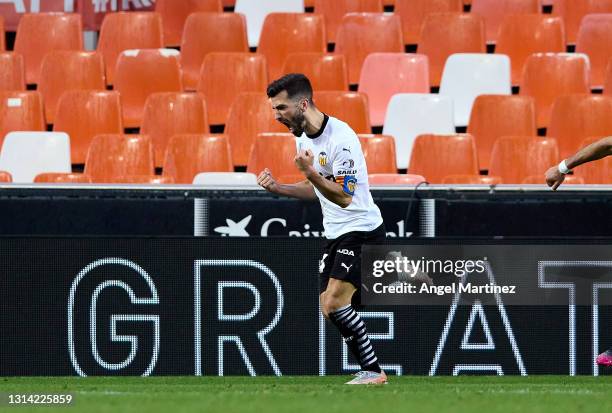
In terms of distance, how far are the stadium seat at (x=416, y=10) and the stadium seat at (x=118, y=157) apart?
3.41 metres

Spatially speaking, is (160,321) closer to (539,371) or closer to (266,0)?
(539,371)

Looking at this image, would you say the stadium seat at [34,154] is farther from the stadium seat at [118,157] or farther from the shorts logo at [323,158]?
the shorts logo at [323,158]

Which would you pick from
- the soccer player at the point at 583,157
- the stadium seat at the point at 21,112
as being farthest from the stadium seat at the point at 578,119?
the stadium seat at the point at 21,112

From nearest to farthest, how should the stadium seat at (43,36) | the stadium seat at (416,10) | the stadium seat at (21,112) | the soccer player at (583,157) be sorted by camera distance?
the soccer player at (583,157), the stadium seat at (21,112), the stadium seat at (43,36), the stadium seat at (416,10)

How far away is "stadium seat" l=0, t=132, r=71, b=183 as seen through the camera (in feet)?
32.1

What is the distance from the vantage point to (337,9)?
12.1 meters

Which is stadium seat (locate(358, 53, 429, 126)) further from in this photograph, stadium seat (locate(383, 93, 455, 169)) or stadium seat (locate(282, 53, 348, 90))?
stadium seat (locate(383, 93, 455, 169))

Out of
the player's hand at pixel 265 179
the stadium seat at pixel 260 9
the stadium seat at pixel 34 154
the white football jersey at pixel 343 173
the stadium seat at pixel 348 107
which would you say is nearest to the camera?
the player's hand at pixel 265 179

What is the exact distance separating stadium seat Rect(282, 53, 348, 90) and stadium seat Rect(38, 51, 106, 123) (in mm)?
1650

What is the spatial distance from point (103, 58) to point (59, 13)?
0.72 m

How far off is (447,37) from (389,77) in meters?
0.86

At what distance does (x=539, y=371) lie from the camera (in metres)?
7.76

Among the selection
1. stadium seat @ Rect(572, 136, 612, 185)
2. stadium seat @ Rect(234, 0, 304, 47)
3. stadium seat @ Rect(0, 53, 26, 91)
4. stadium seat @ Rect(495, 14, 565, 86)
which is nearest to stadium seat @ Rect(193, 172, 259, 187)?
stadium seat @ Rect(572, 136, 612, 185)

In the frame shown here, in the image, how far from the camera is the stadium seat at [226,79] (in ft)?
35.6
